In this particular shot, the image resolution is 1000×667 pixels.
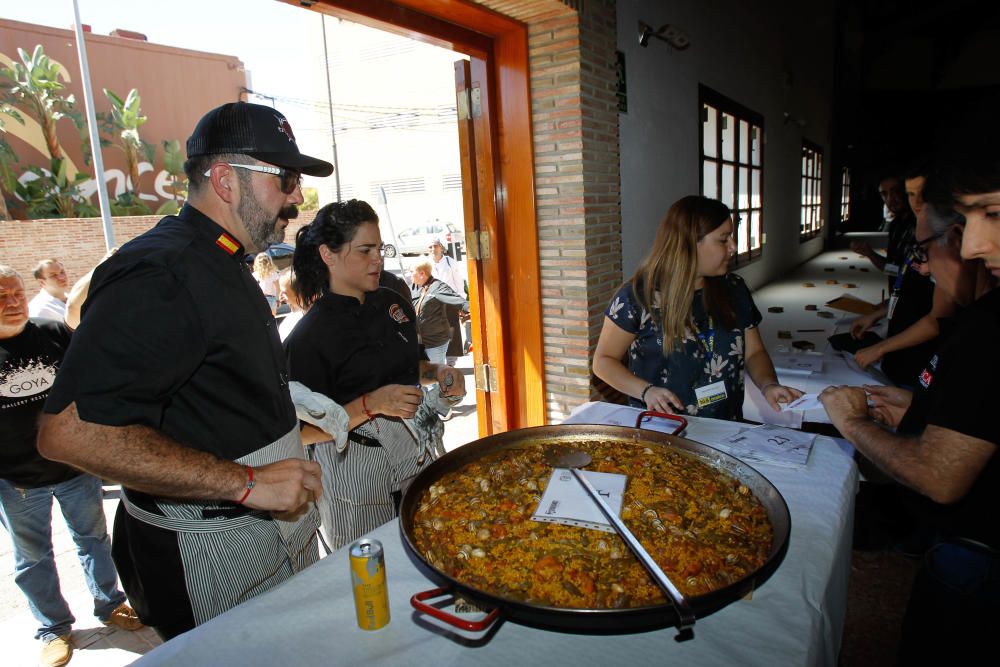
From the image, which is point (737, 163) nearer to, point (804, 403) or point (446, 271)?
point (446, 271)

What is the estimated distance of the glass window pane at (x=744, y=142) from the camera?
8471 mm

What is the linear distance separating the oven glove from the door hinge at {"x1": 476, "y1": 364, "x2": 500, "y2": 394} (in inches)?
104

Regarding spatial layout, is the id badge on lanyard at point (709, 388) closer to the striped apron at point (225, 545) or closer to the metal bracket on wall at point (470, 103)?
the striped apron at point (225, 545)

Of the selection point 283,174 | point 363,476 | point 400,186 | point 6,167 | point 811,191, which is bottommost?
point 363,476

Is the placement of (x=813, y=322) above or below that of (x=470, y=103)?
below

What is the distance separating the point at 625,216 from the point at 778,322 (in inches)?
89.3

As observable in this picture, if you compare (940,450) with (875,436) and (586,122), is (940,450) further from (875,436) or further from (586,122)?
(586,122)

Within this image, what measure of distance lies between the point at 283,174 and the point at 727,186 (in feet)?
24.6

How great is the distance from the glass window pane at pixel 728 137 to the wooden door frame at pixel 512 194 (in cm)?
462

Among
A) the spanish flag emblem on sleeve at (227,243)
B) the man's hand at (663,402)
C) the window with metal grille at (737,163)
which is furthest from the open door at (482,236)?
the window with metal grille at (737,163)

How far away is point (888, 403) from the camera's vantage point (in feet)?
6.08

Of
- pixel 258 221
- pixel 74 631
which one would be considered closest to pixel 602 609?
pixel 258 221

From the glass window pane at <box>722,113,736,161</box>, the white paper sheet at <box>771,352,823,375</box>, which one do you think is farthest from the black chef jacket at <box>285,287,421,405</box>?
the glass window pane at <box>722,113,736,161</box>

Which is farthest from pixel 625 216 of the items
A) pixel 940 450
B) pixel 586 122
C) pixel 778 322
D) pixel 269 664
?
pixel 269 664
